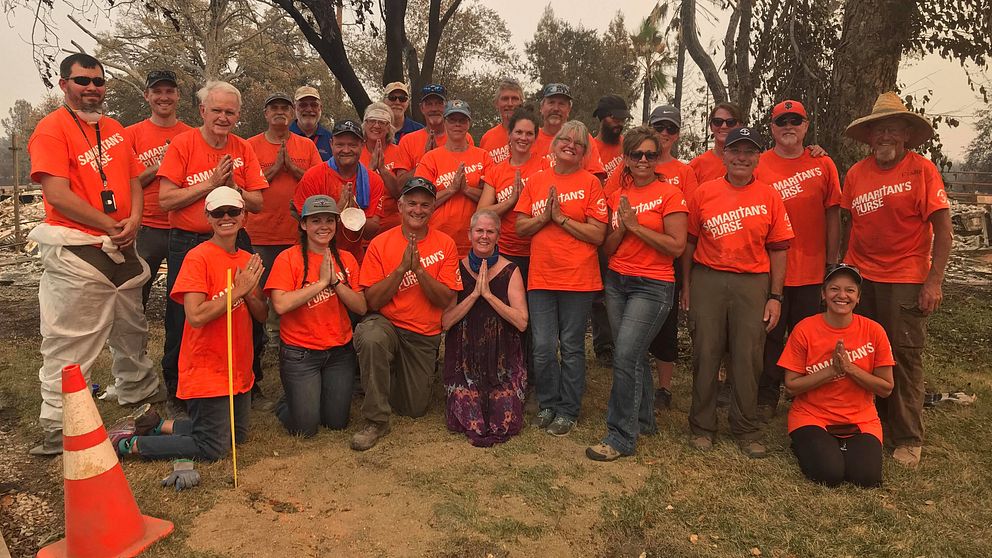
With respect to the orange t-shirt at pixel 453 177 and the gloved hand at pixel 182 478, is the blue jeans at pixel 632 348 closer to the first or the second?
the orange t-shirt at pixel 453 177

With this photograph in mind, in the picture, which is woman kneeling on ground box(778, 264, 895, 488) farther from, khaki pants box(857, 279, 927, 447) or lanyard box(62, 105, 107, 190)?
lanyard box(62, 105, 107, 190)

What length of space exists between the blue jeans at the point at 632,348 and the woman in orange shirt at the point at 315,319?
1943 mm

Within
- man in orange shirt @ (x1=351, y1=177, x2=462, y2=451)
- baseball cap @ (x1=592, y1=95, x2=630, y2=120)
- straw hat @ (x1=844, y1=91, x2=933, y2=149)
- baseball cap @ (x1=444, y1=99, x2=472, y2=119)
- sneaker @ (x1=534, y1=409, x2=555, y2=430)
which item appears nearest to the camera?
straw hat @ (x1=844, y1=91, x2=933, y2=149)

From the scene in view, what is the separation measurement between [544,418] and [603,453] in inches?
26.6

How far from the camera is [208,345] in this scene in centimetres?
402

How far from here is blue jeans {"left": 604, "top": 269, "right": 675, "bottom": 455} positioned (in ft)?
13.9

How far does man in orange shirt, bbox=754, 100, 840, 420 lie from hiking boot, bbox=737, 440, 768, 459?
3.87ft

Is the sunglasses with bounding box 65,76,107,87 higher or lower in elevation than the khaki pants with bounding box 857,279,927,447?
higher

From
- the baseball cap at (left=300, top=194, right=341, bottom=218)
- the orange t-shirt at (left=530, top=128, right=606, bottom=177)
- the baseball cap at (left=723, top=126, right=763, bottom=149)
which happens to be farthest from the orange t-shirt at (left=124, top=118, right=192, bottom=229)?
the baseball cap at (left=723, top=126, right=763, bottom=149)

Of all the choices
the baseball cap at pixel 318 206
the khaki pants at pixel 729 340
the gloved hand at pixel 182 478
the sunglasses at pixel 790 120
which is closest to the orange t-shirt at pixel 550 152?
the khaki pants at pixel 729 340

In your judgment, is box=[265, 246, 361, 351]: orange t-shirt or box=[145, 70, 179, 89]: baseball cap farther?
box=[145, 70, 179, 89]: baseball cap

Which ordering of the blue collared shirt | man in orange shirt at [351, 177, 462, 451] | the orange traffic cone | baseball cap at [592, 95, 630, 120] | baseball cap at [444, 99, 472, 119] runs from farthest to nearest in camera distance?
1. the blue collared shirt
2. baseball cap at [592, 95, 630, 120]
3. baseball cap at [444, 99, 472, 119]
4. man in orange shirt at [351, 177, 462, 451]
5. the orange traffic cone

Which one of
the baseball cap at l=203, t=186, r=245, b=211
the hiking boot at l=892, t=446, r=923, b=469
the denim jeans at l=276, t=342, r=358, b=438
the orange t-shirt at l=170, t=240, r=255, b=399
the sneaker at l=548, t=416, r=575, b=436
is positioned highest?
the baseball cap at l=203, t=186, r=245, b=211

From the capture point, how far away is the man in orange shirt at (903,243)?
4203 mm
